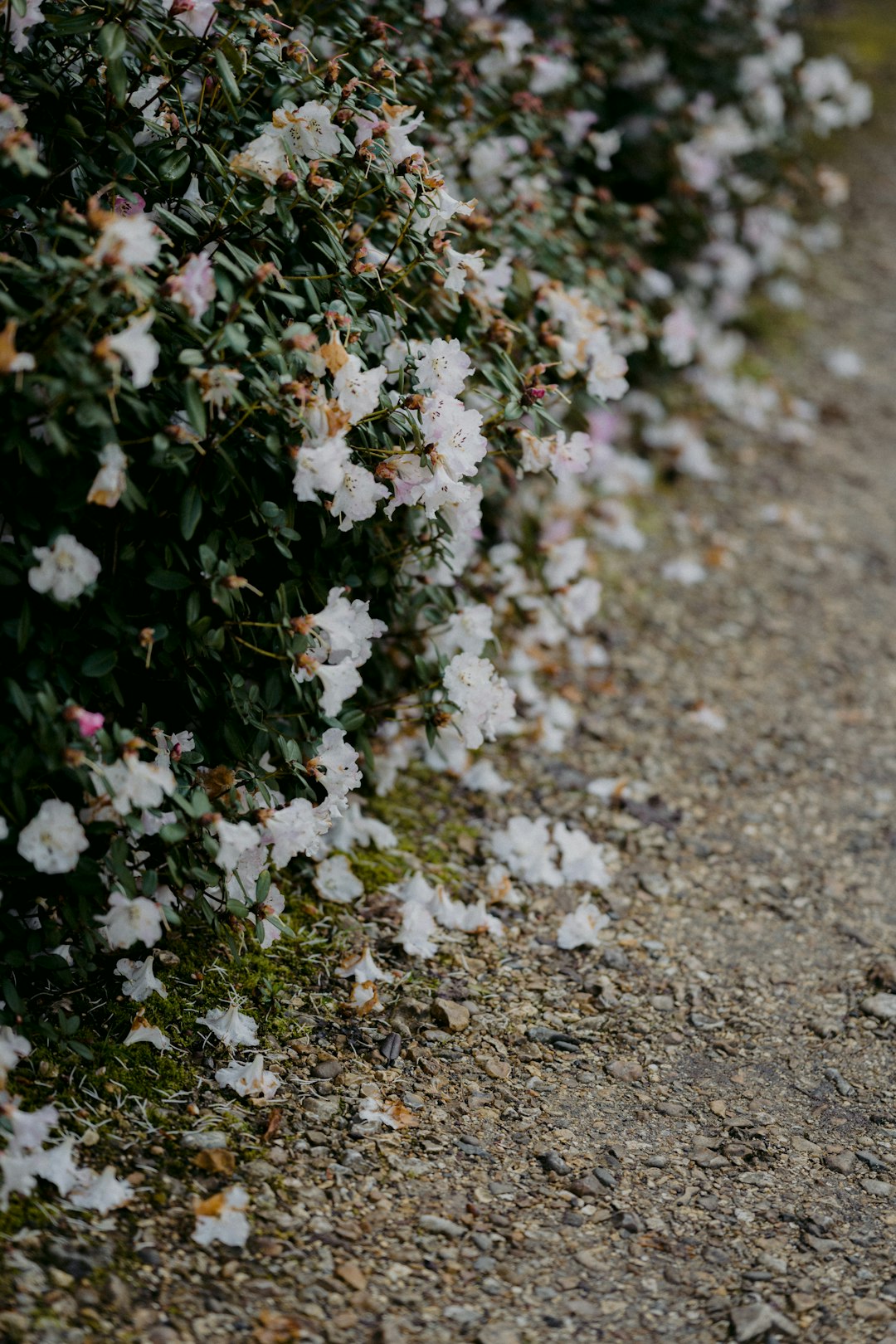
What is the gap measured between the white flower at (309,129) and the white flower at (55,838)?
1.08 m

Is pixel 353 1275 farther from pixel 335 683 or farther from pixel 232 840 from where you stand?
pixel 335 683

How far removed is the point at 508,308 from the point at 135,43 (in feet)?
3.37

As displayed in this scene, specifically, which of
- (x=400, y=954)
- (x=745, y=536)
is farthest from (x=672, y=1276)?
(x=745, y=536)

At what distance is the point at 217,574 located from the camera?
1915mm

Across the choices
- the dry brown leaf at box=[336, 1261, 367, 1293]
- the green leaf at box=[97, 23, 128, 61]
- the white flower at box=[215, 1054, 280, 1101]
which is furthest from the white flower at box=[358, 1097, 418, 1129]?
the green leaf at box=[97, 23, 128, 61]

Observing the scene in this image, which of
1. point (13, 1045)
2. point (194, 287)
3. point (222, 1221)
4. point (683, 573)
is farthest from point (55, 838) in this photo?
point (683, 573)

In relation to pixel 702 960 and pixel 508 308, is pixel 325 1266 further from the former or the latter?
pixel 508 308

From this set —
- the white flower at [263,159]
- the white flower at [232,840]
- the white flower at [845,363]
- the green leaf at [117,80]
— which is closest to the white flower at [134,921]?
the white flower at [232,840]

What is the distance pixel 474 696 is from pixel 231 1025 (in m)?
0.68

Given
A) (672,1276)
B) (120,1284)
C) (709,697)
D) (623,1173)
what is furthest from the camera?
(709,697)

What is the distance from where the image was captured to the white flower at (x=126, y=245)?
65.0 inches

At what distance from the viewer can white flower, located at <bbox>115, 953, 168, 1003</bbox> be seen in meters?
2.06

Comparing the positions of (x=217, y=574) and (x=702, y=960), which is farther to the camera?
(x=702, y=960)

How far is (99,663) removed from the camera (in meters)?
1.88
